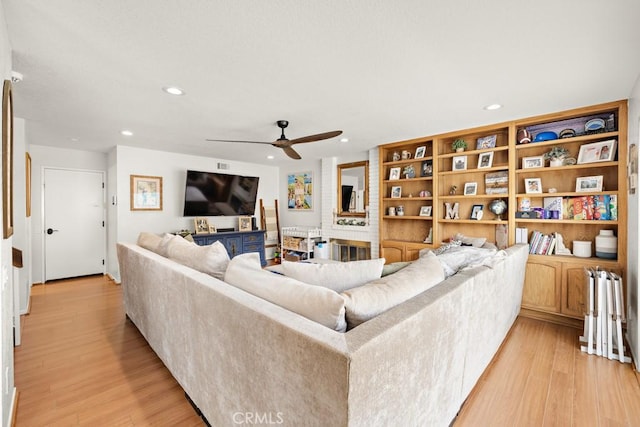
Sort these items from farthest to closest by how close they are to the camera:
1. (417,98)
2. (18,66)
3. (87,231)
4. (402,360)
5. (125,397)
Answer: (87,231) → (417,98) → (18,66) → (125,397) → (402,360)

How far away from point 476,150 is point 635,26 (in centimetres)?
215

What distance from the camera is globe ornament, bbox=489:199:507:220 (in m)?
3.66

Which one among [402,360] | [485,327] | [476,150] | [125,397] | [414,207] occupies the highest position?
[476,150]

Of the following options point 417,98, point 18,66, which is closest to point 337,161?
point 417,98

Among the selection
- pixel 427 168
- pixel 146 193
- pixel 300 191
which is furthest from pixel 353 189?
pixel 146 193

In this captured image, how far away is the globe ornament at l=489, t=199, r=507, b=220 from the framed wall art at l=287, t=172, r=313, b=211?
11.3 feet

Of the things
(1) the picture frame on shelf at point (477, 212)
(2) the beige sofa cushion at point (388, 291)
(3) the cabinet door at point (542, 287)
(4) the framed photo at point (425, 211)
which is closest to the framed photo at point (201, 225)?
(4) the framed photo at point (425, 211)

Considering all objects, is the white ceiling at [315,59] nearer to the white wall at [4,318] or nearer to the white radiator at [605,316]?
the white wall at [4,318]

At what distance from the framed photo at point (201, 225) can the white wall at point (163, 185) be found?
16cm

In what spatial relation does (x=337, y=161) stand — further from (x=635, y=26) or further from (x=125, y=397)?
(x=125, y=397)

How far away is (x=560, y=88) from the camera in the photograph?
252 centimetres

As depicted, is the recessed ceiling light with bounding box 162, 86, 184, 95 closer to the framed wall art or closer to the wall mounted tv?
the wall mounted tv

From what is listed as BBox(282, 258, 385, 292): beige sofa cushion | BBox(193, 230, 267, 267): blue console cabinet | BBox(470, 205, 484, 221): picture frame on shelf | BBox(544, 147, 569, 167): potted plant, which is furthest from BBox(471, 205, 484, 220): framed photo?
BBox(193, 230, 267, 267): blue console cabinet

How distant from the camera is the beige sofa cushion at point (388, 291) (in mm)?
1187
